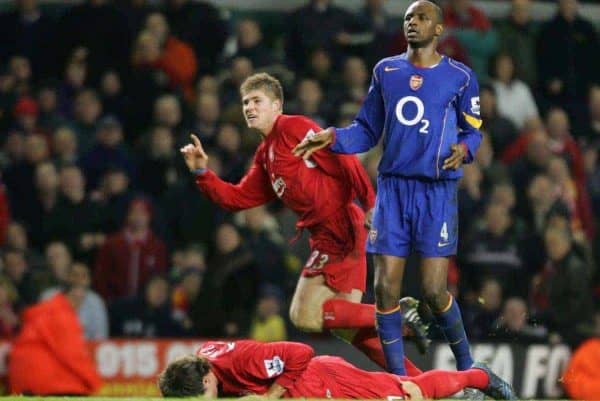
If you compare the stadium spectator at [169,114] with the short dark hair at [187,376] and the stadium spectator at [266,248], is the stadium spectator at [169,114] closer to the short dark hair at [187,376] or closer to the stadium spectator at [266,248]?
the stadium spectator at [266,248]

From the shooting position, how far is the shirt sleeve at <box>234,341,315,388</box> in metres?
8.66

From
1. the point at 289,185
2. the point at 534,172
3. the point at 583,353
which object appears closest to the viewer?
the point at 289,185

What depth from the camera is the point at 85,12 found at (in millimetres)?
14695

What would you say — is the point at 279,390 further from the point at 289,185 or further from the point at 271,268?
the point at 271,268

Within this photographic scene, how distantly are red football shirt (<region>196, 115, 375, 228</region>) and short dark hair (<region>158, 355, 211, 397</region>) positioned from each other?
54.4 inches

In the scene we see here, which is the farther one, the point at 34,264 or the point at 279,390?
the point at 34,264

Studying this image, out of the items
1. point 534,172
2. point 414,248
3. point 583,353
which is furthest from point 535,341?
point 414,248

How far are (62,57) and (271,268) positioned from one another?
319cm

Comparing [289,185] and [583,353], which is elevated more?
[289,185]

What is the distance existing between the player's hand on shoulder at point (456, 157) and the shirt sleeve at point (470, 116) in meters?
0.07

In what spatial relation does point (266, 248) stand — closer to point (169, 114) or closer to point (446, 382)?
point (169, 114)

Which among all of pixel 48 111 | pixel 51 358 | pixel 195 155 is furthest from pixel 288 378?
pixel 48 111

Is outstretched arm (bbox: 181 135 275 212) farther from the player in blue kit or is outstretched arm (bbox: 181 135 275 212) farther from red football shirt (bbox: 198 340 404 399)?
red football shirt (bbox: 198 340 404 399)

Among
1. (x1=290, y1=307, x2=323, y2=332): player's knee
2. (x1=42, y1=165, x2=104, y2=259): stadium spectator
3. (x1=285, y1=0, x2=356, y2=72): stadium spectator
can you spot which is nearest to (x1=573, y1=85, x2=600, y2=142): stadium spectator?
(x1=285, y1=0, x2=356, y2=72): stadium spectator
